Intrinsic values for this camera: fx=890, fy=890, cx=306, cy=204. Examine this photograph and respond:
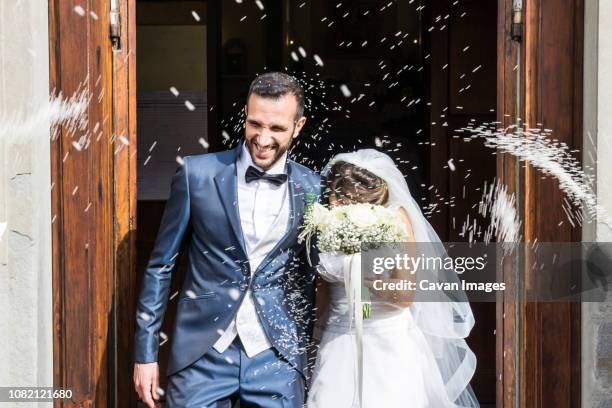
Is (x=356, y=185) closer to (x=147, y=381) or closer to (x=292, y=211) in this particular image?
(x=292, y=211)

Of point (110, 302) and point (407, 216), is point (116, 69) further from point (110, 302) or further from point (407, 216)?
point (407, 216)

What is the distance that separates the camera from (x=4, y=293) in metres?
3.06

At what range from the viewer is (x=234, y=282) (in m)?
3.00

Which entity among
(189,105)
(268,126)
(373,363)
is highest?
(189,105)

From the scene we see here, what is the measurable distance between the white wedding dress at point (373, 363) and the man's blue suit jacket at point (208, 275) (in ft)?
1.18

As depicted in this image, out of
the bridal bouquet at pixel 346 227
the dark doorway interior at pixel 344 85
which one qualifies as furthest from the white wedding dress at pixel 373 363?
the dark doorway interior at pixel 344 85

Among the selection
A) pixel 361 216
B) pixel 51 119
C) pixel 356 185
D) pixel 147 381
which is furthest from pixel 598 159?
pixel 51 119

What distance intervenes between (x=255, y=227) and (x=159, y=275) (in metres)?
0.36

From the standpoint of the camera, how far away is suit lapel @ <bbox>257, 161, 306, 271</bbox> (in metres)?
3.01

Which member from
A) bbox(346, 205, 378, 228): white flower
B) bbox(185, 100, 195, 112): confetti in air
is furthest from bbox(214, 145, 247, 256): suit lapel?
bbox(185, 100, 195, 112): confetti in air

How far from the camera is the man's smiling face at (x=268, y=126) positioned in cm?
302

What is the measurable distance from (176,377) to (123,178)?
2.54 ft

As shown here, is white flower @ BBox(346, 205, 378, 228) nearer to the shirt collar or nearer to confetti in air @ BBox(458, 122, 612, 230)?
the shirt collar

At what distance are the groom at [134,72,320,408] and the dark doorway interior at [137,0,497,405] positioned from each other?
1933 mm
